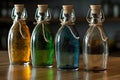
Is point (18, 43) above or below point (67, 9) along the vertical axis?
below

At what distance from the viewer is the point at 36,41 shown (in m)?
1.17

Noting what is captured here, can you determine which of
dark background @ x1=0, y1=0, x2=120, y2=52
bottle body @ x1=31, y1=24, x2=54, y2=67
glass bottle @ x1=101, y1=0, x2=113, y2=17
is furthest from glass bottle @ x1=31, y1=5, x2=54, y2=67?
glass bottle @ x1=101, y1=0, x2=113, y2=17

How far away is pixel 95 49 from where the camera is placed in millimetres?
1098

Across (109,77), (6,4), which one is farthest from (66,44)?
(6,4)

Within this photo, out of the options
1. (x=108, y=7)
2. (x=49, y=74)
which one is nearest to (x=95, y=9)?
(x=49, y=74)

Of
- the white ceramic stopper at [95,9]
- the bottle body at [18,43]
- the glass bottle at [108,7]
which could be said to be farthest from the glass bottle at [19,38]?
the glass bottle at [108,7]

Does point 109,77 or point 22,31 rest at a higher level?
point 22,31

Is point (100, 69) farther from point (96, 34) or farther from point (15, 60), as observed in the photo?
point (15, 60)

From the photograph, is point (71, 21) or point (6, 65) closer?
point (71, 21)

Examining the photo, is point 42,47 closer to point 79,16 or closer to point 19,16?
point 19,16

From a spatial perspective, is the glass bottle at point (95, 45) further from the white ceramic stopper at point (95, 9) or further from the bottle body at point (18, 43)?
the bottle body at point (18, 43)

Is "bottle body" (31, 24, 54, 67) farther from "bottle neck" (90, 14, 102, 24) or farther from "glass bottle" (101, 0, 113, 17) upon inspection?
"glass bottle" (101, 0, 113, 17)

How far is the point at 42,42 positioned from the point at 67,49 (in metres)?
0.11

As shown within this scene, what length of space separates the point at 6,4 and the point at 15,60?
259cm
